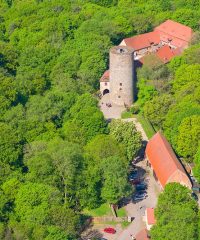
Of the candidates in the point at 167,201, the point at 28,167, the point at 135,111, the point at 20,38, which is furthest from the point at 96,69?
the point at 167,201

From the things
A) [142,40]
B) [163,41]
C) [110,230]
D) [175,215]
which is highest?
[175,215]

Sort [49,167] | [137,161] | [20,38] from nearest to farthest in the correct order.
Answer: [49,167], [137,161], [20,38]

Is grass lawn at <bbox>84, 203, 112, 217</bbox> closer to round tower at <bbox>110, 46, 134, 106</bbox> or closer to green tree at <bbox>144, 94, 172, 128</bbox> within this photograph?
green tree at <bbox>144, 94, 172, 128</bbox>

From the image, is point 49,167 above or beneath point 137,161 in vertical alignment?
above

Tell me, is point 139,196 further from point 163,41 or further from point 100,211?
point 163,41

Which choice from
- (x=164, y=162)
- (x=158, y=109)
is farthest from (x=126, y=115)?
(x=164, y=162)

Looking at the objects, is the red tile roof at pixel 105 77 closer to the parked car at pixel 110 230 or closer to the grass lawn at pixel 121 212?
the grass lawn at pixel 121 212

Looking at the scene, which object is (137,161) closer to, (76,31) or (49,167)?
(49,167)
